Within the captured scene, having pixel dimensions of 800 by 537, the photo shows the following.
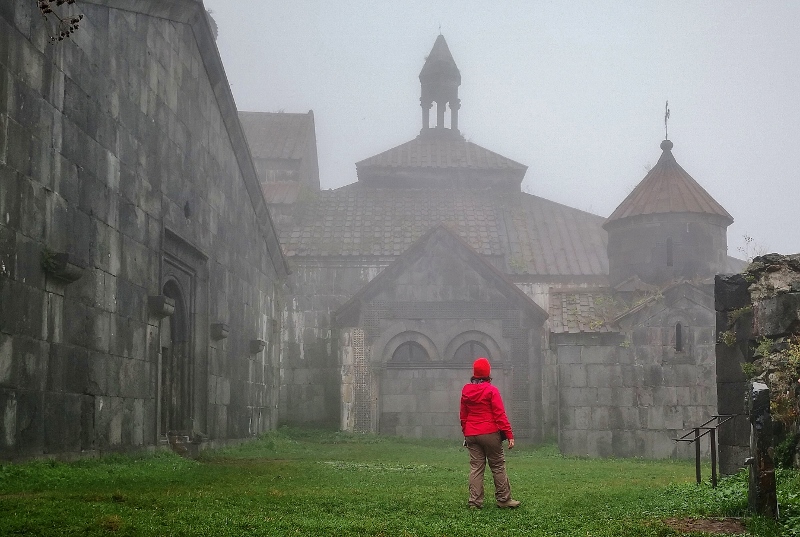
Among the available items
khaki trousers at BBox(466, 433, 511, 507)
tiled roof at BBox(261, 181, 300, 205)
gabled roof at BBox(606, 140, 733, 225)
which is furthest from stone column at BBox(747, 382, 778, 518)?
tiled roof at BBox(261, 181, 300, 205)

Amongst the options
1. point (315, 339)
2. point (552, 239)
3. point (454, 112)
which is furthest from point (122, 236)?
point (454, 112)

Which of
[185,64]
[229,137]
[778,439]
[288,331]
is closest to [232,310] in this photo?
[229,137]

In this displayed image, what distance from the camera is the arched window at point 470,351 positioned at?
87.5 ft

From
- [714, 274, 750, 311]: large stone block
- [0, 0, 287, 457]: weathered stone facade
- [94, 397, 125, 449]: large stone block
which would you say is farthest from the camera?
[714, 274, 750, 311]: large stone block

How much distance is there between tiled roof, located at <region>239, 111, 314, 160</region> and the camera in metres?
36.7

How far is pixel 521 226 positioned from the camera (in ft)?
112

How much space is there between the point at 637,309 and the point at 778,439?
43.1ft

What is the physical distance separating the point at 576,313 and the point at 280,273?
27.6ft

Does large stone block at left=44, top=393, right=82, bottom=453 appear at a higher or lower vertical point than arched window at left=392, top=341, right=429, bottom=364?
lower

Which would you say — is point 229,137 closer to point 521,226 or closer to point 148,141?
point 148,141

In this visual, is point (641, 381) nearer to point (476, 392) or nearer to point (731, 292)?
point (731, 292)

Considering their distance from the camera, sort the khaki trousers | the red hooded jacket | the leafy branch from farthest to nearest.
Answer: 1. the red hooded jacket
2. the khaki trousers
3. the leafy branch

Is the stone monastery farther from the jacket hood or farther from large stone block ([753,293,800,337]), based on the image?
large stone block ([753,293,800,337])

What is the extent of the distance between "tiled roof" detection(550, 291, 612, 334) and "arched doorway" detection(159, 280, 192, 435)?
981cm
